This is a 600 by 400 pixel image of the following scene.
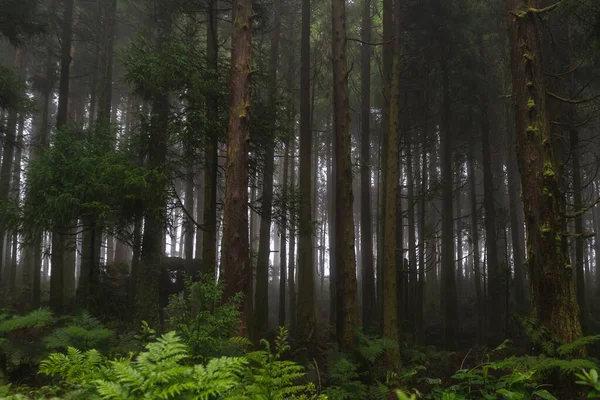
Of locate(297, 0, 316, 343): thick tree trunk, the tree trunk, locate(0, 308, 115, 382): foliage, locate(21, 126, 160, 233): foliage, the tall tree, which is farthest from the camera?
the tall tree

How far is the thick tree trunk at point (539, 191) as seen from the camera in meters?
5.99

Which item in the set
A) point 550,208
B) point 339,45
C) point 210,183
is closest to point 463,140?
point 339,45

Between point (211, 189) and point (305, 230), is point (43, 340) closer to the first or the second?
point (211, 189)

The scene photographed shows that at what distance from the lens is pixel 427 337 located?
18891mm

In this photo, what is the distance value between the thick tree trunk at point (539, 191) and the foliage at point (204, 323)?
416 centimetres

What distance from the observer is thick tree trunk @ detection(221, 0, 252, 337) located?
314 inches

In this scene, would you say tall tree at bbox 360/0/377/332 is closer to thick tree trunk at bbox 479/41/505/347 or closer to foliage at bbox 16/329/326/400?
thick tree trunk at bbox 479/41/505/347

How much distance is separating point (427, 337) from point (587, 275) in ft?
64.3

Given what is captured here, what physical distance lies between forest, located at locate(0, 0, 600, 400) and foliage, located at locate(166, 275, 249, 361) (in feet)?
0.09

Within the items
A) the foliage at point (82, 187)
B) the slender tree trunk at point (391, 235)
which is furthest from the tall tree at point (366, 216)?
the foliage at point (82, 187)

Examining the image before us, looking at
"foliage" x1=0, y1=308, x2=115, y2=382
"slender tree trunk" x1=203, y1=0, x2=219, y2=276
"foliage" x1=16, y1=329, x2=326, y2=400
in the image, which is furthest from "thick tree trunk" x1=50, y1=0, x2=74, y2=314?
"foliage" x1=16, y1=329, x2=326, y2=400

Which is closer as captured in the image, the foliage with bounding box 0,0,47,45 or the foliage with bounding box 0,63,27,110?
the foliage with bounding box 0,63,27,110

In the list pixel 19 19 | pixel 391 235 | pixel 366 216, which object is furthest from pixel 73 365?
pixel 366 216

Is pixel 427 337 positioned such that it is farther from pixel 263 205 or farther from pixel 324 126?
pixel 324 126
